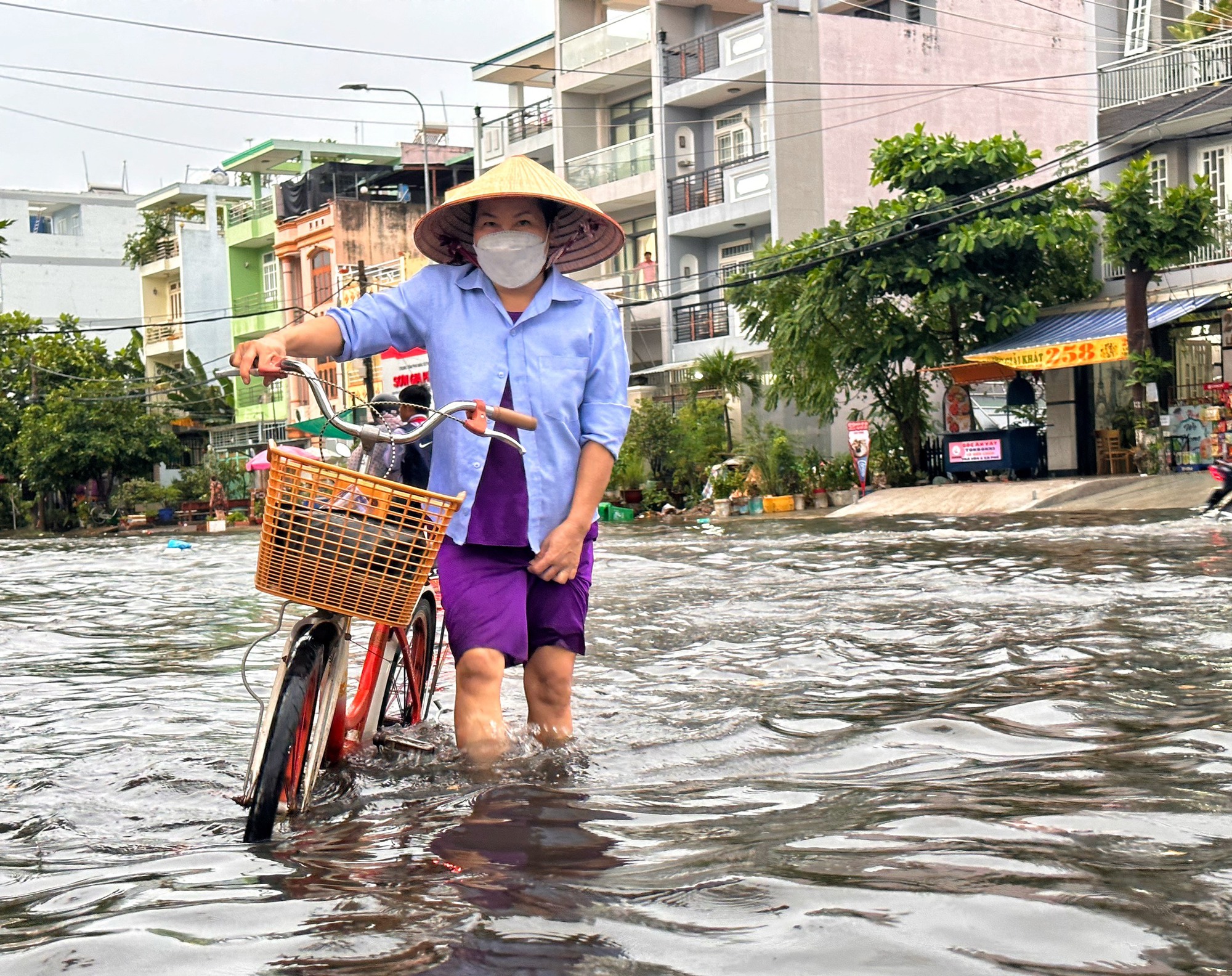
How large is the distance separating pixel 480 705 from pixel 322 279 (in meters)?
47.7

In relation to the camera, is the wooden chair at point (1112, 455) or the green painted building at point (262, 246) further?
the green painted building at point (262, 246)

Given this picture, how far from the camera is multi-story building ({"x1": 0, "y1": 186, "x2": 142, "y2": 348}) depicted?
72.2 m

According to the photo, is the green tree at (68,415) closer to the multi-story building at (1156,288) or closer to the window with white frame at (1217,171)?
the multi-story building at (1156,288)

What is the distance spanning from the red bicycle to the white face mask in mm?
649

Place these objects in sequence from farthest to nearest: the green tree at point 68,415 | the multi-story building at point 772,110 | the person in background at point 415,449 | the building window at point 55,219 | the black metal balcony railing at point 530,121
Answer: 1. the building window at point 55,219
2. the green tree at point 68,415
3. the black metal balcony railing at point 530,121
4. the multi-story building at point 772,110
5. the person in background at point 415,449

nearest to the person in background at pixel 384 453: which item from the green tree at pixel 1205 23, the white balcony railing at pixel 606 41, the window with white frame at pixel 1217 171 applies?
the green tree at pixel 1205 23

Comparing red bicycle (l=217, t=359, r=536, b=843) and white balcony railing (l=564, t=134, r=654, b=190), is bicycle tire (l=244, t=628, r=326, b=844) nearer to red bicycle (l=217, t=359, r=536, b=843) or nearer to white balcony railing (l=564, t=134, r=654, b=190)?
red bicycle (l=217, t=359, r=536, b=843)

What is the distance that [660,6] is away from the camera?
3500 centimetres

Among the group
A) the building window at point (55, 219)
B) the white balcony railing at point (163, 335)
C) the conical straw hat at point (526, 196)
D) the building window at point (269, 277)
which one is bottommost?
the conical straw hat at point (526, 196)

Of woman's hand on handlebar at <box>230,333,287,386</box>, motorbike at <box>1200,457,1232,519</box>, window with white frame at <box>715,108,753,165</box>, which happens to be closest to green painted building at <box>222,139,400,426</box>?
window with white frame at <box>715,108,753,165</box>

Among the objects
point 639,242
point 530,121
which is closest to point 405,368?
point 639,242

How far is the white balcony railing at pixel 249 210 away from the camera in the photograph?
55416 millimetres

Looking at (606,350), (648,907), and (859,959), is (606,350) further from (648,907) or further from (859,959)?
(859,959)

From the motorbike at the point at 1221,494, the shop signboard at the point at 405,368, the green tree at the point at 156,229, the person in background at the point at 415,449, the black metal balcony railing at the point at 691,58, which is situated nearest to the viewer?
the person in background at the point at 415,449
